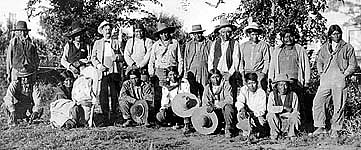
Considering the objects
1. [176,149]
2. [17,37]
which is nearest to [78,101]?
[17,37]

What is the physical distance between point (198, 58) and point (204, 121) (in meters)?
1.38

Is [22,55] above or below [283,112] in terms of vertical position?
above

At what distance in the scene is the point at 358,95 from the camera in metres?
11.5

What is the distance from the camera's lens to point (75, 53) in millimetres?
11383

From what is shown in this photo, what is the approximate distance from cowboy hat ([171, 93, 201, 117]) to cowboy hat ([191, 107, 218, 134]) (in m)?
0.20

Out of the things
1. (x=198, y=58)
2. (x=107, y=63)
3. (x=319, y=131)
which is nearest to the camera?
(x=319, y=131)

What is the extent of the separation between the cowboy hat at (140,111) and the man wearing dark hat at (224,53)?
139 centimetres

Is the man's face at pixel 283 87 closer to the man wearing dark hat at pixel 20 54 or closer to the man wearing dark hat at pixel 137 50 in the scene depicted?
the man wearing dark hat at pixel 137 50

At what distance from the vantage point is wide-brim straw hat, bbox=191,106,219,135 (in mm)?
9820

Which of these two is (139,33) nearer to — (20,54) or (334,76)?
(20,54)

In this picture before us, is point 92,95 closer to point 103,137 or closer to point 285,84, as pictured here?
point 103,137

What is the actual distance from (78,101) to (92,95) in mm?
288

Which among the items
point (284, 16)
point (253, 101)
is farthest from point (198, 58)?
point (284, 16)

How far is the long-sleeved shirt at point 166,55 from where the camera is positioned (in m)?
10.9
